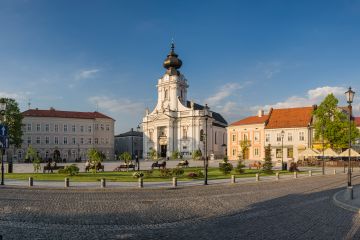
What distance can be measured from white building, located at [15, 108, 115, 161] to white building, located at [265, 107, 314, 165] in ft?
141

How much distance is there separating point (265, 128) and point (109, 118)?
137 ft

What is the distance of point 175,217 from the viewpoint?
1293 cm

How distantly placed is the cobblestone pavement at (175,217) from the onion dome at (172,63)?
253 feet

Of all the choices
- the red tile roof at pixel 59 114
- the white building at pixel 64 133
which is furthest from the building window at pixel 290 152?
the red tile roof at pixel 59 114

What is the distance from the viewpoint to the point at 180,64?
95.0 metres

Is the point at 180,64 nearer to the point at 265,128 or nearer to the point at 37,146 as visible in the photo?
the point at 265,128

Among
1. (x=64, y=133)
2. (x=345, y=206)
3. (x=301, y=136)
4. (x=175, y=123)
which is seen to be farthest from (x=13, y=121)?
(x=345, y=206)

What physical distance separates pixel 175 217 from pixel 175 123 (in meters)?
80.1

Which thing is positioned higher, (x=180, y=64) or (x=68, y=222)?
(x=180, y=64)

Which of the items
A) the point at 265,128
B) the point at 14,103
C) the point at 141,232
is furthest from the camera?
the point at 265,128

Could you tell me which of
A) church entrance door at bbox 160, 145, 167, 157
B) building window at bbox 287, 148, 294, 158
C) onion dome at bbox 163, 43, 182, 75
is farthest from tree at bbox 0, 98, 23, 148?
building window at bbox 287, 148, 294, 158

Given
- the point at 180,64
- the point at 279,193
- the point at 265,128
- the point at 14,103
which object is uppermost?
the point at 180,64

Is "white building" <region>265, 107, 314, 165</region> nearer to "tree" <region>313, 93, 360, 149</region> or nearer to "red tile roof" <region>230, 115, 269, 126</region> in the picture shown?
"red tile roof" <region>230, 115, 269, 126</region>

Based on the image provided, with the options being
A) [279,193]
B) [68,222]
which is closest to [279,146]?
[279,193]
